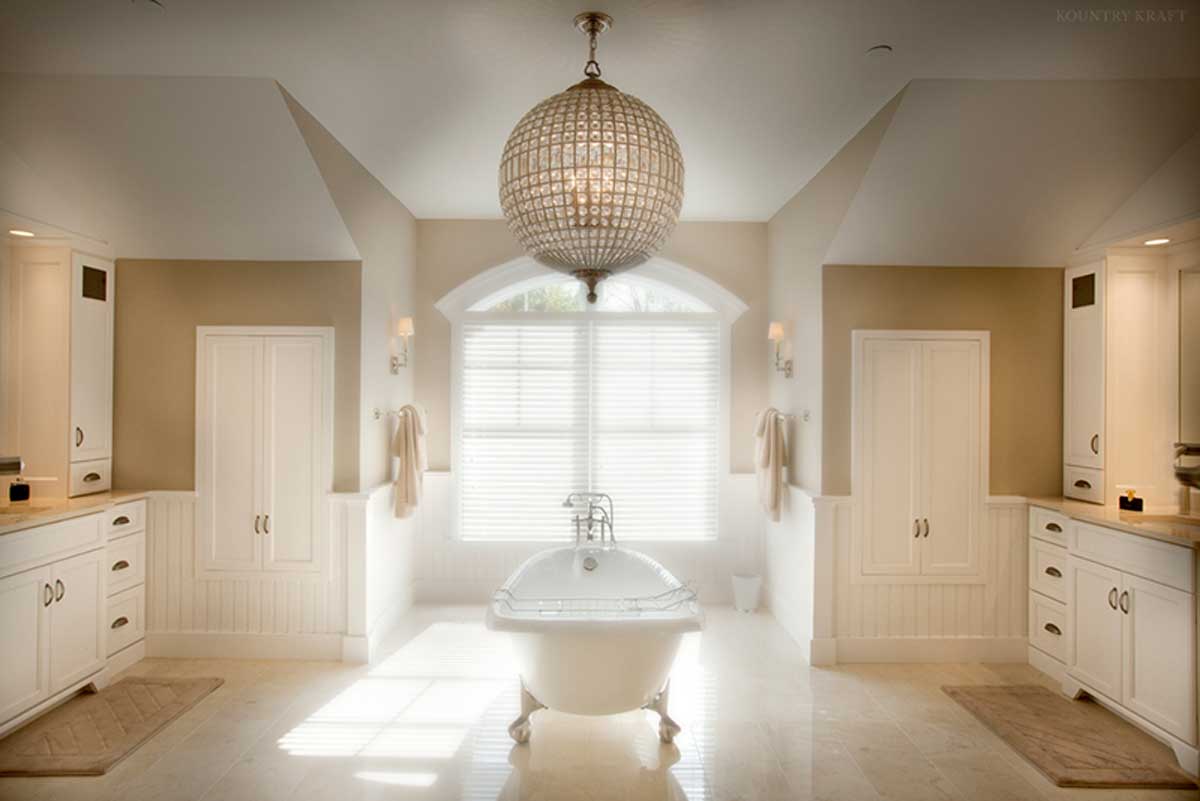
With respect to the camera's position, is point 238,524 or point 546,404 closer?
point 238,524

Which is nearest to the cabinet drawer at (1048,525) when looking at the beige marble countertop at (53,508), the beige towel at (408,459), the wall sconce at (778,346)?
the wall sconce at (778,346)

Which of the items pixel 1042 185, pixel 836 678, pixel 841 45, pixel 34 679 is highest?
pixel 841 45

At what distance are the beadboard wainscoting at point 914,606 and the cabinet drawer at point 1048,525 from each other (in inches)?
2.7

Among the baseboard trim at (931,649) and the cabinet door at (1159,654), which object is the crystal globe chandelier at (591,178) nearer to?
the cabinet door at (1159,654)

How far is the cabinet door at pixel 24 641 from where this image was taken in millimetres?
2874

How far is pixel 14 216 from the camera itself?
10.8 ft

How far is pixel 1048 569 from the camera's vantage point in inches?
149

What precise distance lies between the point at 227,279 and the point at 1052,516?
5096 mm

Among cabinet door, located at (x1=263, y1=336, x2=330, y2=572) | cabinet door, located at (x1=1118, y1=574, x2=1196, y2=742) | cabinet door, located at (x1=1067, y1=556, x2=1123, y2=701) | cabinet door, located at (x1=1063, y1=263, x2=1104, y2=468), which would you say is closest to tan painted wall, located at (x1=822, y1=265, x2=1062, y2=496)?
cabinet door, located at (x1=1063, y1=263, x2=1104, y2=468)

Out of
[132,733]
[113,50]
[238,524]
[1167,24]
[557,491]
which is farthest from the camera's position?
[557,491]

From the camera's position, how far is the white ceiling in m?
2.26

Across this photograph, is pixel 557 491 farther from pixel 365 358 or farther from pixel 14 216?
pixel 14 216

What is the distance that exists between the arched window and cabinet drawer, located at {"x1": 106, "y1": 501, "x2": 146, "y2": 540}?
1993 mm

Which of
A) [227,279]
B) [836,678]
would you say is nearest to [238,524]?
[227,279]
